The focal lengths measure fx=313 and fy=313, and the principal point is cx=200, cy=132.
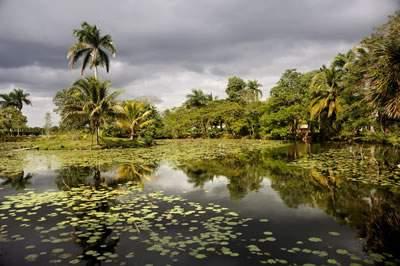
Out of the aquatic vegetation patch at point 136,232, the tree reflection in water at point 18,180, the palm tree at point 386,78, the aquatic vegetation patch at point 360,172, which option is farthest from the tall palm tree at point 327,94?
the aquatic vegetation patch at point 136,232

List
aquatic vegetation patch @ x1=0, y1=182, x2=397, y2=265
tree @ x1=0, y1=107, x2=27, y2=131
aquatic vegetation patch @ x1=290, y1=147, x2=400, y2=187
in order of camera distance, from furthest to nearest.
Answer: tree @ x1=0, y1=107, x2=27, y2=131 < aquatic vegetation patch @ x1=290, y1=147, x2=400, y2=187 < aquatic vegetation patch @ x1=0, y1=182, x2=397, y2=265

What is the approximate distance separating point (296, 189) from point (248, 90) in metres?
48.0

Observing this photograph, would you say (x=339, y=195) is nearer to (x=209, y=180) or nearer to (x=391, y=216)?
Answer: (x=391, y=216)

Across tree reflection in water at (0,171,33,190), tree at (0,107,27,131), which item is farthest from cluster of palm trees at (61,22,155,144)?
tree at (0,107,27,131)

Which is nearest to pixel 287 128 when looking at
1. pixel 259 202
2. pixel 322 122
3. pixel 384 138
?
pixel 322 122

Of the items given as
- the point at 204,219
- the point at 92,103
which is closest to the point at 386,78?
the point at 204,219

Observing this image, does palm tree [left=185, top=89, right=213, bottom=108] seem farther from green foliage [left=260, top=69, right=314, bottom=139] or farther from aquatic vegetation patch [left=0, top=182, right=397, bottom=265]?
aquatic vegetation patch [left=0, top=182, right=397, bottom=265]

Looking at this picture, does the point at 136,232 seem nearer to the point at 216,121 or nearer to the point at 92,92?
A: the point at 92,92

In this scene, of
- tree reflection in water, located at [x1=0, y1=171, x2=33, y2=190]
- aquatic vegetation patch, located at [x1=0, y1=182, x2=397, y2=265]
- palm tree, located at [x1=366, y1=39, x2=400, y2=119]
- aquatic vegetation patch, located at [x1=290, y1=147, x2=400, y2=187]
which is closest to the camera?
aquatic vegetation patch, located at [x1=0, y1=182, x2=397, y2=265]

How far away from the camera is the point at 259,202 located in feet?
25.0

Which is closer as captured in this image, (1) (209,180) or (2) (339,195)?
(2) (339,195)

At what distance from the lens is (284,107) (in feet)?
116

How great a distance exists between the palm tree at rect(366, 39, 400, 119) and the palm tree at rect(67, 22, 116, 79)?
23.5 m

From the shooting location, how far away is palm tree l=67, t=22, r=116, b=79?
2891 centimetres
